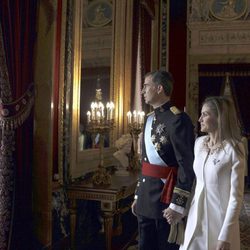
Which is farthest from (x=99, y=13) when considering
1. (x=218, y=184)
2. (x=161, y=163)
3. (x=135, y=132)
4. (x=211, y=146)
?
(x=218, y=184)

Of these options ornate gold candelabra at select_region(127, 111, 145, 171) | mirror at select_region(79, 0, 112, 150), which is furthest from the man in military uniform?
ornate gold candelabra at select_region(127, 111, 145, 171)

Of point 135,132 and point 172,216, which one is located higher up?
point 135,132

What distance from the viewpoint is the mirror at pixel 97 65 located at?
3.04 metres

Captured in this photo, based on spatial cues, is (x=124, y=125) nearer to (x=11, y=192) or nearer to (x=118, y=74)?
(x=118, y=74)

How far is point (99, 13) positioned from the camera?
3.66 m

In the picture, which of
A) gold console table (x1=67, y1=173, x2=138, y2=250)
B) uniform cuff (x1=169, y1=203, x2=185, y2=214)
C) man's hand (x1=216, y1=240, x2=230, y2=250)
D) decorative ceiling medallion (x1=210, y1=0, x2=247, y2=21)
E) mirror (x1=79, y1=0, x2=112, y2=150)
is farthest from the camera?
decorative ceiling medallion (x1=210, y1=0, x2=247, y2=21)

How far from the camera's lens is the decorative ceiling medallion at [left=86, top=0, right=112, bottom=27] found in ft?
11.3

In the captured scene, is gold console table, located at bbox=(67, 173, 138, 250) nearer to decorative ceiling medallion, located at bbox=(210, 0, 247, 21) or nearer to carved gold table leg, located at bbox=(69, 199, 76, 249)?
carved gold table leg, located at bbox=(69, 199, 76, 249)

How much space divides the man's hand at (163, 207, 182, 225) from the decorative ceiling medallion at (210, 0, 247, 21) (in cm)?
571

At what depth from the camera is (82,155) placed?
3172 mm

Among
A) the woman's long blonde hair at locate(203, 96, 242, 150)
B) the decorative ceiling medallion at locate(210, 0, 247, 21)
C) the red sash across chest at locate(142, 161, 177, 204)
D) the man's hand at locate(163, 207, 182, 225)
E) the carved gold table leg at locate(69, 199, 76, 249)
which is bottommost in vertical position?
the carved gold table leg at locate(69, 199, 76, 249)

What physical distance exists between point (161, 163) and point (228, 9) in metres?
5.56

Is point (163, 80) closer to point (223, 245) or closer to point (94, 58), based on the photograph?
point (223, 245)

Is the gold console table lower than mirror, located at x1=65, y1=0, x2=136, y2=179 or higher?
lower
